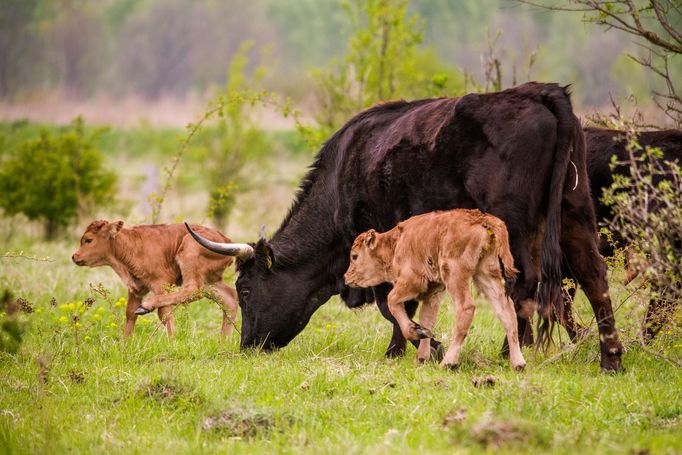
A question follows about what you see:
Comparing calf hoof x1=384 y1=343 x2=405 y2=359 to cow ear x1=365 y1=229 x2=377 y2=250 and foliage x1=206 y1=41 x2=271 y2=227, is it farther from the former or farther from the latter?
foliage x1=206 y1=41 x2=271 y2=227

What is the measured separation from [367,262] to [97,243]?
325cm

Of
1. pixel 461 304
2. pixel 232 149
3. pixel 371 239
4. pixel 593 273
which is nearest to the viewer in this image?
pixel 461 304

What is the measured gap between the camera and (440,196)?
885cm

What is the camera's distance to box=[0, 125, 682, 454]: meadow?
6191 mm

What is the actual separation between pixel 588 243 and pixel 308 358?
8.81ft

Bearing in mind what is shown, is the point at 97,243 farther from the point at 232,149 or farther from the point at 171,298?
the point at 232,149

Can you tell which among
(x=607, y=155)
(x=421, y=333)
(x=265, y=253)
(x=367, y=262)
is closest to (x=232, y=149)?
(x=265, y=253)

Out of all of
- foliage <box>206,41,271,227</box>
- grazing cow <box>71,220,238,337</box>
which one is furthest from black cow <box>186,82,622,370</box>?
foliage <box>206,41,271,227</box>

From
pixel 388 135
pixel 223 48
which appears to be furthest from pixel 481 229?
pixel 223 48

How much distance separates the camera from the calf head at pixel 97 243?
10570 millimetres

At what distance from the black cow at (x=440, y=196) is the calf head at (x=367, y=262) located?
1.60 ft

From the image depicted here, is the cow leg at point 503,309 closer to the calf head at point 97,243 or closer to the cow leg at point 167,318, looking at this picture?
the cow leg at point 167,318

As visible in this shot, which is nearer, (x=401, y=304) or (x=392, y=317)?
(x=401, y=304)

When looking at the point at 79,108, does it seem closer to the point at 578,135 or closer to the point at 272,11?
the point at 272,11
